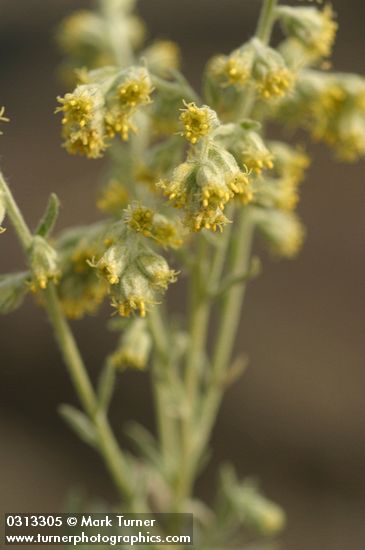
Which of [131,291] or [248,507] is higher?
[131,291]

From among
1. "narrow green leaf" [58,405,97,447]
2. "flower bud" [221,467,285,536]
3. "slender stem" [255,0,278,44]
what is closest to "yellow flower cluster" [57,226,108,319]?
"narrow green leaf" [58,405,97,447]

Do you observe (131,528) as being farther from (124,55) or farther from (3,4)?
(3,4)

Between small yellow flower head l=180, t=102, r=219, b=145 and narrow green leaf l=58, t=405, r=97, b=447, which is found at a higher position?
small yellow flower head l=180, t=102, r=219, b=145

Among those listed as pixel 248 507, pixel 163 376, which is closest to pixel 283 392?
pixel 248 507

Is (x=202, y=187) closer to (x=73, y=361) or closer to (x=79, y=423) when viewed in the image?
(x=73, y=361)

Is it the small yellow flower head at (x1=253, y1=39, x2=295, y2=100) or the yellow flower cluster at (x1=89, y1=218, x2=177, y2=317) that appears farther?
the small yellow flower head at (x1=253, y1=39, x2=295, y2=100)

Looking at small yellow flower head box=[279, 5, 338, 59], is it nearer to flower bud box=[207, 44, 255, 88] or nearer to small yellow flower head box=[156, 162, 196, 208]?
flower bud box=[207, 44, 255, 88]

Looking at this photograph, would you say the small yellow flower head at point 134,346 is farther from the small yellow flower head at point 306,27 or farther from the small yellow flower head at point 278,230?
the small yellow flower head at point 306,27
